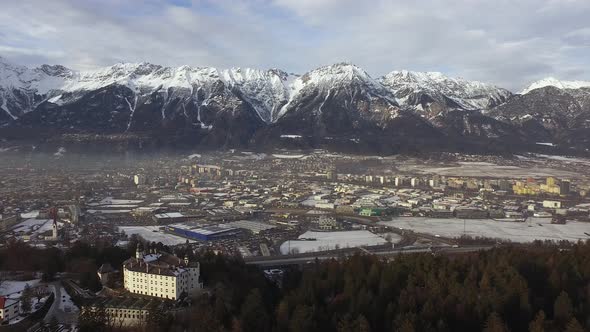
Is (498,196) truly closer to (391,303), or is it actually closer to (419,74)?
(391,303)

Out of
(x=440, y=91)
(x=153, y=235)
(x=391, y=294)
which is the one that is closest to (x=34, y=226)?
(x=153, y=235)

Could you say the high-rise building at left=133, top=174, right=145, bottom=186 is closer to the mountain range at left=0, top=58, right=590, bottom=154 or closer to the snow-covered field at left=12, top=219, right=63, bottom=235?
the snow-covered field at left=12, top=219, right=63, bottom=235

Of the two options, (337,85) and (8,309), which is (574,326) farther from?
(337,85)

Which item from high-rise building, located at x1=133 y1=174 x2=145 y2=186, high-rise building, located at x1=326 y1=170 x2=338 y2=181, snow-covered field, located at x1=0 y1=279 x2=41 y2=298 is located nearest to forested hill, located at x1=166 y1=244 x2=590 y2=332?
snow-covered field, located at x1=0 y1=279 x2=41 y2=298

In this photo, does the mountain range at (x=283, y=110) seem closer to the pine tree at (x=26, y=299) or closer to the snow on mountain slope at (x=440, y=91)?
the snow on mountain slope at (x=440, y=91)

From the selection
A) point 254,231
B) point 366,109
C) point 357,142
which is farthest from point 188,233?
point 366,109

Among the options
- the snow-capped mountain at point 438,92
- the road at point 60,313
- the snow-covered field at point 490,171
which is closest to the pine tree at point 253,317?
the road at point 60,313
